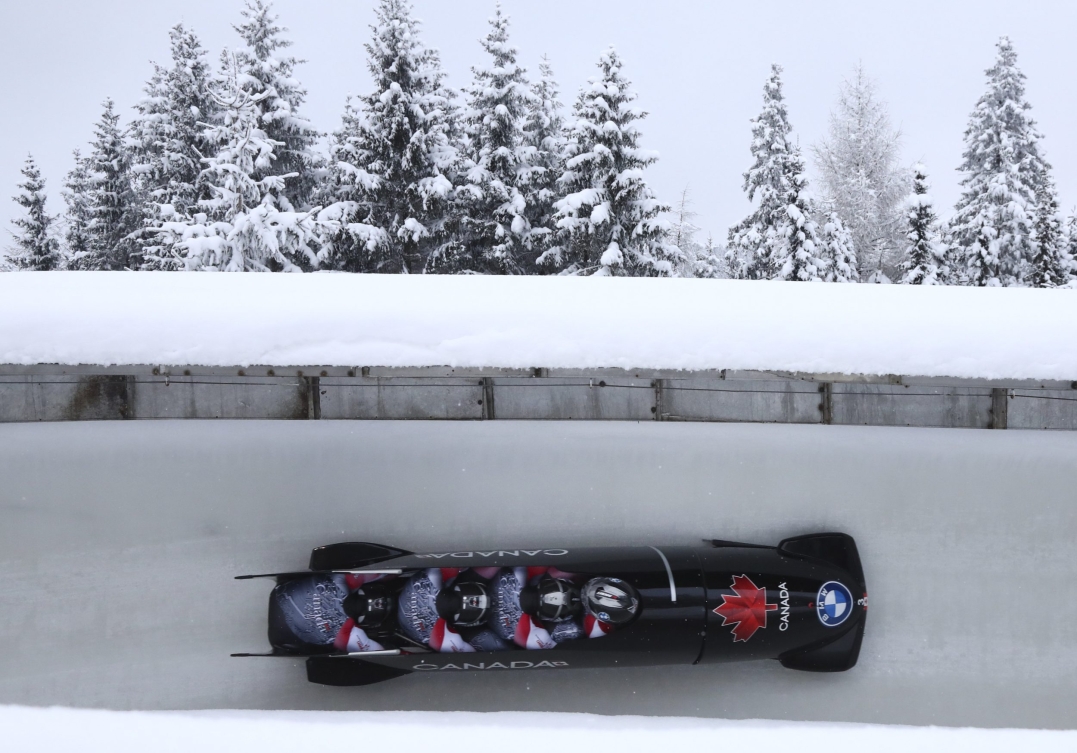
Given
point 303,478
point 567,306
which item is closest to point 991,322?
point 567,306

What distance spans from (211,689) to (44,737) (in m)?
1.59

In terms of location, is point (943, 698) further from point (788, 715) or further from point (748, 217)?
point (748, 217)

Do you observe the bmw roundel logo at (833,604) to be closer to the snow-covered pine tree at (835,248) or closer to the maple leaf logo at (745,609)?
the maple leaf logo at (745,609)

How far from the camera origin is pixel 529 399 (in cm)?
364

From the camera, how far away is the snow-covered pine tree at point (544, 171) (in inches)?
511

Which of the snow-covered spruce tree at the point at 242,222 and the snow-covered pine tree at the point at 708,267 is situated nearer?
the snow-covered spruce tree at the point at 242,222

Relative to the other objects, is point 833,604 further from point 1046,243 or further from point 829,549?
point 1046,243

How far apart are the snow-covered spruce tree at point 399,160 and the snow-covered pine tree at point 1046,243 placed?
13.0 meters

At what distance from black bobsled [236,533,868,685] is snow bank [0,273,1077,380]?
1.08 meters

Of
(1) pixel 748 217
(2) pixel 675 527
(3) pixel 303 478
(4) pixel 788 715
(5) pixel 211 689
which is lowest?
(4) pixel 788 715

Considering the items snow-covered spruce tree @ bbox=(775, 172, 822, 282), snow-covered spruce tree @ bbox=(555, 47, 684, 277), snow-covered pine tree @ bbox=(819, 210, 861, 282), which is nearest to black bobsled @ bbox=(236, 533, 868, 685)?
snow-covered spruce tree @ bbox=(555, 47, 684, 277)

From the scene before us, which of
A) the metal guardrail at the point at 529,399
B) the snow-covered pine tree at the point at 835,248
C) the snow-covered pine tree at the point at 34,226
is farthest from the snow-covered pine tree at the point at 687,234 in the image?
the snow-covered pine tree at the point at 34,226

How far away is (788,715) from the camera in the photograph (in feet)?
11.9

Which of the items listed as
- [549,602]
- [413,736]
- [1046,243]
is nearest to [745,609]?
[549,602]
